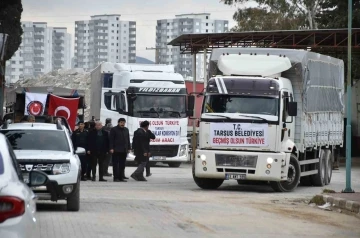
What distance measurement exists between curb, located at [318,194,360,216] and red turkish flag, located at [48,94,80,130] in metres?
14.3

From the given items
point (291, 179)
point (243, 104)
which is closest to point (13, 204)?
point (243, 104)

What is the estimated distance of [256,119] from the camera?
24.3 metres

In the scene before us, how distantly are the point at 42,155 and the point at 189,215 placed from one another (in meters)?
2.82

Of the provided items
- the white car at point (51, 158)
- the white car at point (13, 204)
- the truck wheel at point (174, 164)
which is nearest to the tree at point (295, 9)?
the truck wheel at point (174, 164)

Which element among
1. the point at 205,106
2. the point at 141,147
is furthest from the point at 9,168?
the point at 141,147

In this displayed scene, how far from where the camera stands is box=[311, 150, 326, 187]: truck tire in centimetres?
2831

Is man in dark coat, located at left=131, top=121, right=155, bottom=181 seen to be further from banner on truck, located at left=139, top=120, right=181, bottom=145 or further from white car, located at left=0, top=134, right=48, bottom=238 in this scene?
white car, located at left=0, top=134, right=48, bottom=238

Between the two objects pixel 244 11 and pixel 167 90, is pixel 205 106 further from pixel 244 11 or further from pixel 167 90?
pixel 244 11

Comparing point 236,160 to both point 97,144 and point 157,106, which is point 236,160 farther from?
point 157,106

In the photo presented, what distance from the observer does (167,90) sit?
37.9m

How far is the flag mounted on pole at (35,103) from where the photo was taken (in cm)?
3556

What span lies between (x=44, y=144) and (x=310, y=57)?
10531 mm

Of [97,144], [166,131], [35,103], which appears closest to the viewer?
[97,144]

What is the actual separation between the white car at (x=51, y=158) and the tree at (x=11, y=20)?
39.3 meters
